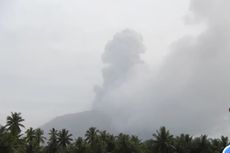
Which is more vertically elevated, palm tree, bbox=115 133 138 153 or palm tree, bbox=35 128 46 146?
palm tree, bbox=35 128 46 146

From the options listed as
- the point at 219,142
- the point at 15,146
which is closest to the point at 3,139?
the point at 15,146

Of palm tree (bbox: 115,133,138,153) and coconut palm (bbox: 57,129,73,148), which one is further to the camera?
coconut palm (bbox: 57,129,73,148)

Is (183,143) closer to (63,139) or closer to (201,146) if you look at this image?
(201,146)

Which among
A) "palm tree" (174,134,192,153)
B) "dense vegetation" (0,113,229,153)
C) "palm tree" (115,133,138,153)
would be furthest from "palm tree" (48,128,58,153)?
"palm tree" (174,134,192,153)

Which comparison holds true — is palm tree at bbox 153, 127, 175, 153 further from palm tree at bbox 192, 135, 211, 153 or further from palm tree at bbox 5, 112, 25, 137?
palm tree at bbox 5, 112, 25, 137

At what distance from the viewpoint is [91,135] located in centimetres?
12000

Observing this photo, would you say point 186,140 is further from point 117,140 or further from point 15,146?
point 15,146

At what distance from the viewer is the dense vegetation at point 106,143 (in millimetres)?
106250

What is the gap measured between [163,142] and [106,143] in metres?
17.2

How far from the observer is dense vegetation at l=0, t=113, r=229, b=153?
349 ft

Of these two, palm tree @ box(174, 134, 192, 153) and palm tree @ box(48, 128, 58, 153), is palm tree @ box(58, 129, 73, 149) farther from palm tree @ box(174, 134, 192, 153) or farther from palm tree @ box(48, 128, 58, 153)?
palm tree @ box(174, 134, 192, 153)

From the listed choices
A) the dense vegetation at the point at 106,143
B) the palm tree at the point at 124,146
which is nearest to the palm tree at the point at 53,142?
the dense vegetation at the point at 106,143

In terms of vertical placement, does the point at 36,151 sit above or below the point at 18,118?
below

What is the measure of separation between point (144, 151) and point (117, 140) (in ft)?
35.4
